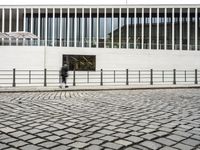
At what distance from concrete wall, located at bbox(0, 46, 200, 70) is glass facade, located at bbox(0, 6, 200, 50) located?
9196 millimetres

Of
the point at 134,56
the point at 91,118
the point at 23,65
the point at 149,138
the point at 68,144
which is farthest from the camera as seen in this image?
the point at 134,56

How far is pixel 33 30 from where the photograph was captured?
38312 mm

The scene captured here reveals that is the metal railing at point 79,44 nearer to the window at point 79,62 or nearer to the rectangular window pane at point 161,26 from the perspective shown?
the rectangular window pane at point 161,26

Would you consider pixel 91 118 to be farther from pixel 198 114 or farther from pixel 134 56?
pixel 134 56

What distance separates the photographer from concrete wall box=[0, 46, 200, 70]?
82.1 feet

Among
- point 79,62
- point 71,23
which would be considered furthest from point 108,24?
point 79,62

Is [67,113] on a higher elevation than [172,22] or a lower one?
lower

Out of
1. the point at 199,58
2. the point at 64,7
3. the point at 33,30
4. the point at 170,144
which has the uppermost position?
the point at 64,7

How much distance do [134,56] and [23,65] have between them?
861 cm

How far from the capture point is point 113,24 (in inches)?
1512

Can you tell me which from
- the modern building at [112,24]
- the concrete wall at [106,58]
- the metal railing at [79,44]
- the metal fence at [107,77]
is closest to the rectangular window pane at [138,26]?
the modern building at [112,24]

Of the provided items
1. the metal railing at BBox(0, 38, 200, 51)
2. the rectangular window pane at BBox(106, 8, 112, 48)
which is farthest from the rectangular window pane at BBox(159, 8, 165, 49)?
the rectangular window pane at BBox(106, 8, 112, 48)

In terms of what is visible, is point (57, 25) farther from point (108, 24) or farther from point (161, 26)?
point (161, 26)

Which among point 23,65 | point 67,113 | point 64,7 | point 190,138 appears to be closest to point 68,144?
point 190,138
